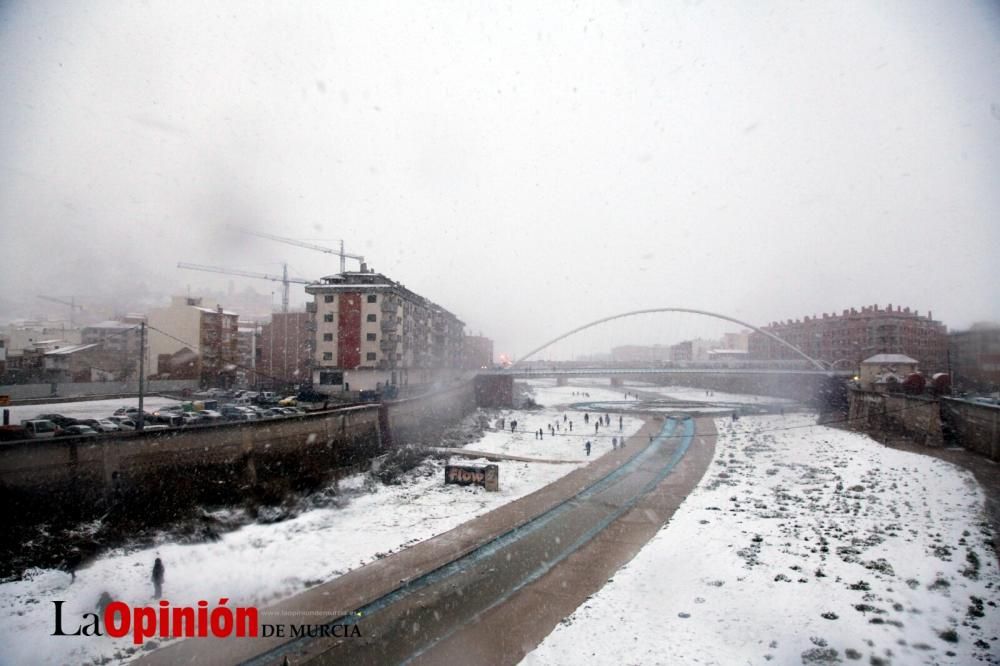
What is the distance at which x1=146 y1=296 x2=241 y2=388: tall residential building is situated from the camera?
51406mm

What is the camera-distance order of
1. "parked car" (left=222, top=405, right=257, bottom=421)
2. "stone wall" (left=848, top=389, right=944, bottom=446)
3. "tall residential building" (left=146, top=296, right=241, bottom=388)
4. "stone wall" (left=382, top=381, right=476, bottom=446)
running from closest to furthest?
"parked car" (left=222, top=405, right=257, bottom=421)
"stone wall" (left=848, top=389, right=944, bottom=446)
"stone wall" (left=382, top=381, right=476, bottom=446)
"tall residential building" (left=146, top=296, right=241, bottom=388)

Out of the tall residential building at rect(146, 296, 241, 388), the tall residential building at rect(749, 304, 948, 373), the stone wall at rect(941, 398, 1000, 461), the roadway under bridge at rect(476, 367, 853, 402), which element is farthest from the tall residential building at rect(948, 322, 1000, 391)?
the tall residential building at rect(146, 296, 241, 388)

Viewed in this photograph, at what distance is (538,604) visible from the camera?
13148 mm

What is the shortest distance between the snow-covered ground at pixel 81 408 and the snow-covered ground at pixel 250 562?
54.9ft

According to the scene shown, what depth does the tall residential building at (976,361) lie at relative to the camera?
27.7 metres

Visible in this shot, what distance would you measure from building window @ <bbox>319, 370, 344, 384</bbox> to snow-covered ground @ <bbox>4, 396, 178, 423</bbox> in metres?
12.3

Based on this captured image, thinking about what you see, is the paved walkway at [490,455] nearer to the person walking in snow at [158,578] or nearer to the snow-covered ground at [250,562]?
the snow-covered ground at [250,562]

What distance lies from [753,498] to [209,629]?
76.8 feet

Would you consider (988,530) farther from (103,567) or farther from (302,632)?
(103,567)

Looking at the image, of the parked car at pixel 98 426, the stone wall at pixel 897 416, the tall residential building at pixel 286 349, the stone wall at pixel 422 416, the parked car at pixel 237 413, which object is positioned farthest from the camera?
the tall residential building at pixel 286 349

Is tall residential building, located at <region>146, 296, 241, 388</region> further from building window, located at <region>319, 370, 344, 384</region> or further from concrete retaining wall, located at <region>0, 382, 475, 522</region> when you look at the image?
concrete retaining wall, located at <region>0, 382, 475, 522</region>

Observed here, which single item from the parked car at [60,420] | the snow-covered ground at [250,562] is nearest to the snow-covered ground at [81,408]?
the parked car at [60,420]

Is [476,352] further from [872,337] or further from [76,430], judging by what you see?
[76,430]

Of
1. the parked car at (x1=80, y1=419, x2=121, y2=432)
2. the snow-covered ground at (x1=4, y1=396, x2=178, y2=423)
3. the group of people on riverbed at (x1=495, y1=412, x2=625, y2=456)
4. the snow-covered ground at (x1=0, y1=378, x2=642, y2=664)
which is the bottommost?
the group of people on riverbed at (x1=495, y1=412, x2=625, y2=456)
